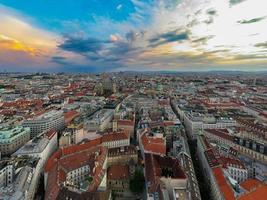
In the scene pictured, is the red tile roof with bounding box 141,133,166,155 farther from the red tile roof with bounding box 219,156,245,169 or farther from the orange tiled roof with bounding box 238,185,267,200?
the orange tiled roof with bounding box 238,185,267,200

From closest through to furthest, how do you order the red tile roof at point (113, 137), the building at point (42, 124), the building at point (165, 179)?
the building at point (165, 179) < the red tile roof at point (113, 137) < the building at point (42, 124)

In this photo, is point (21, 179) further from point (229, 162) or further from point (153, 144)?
point (229, 162)

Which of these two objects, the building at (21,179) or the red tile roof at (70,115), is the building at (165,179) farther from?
the red tile roof at (70,115)

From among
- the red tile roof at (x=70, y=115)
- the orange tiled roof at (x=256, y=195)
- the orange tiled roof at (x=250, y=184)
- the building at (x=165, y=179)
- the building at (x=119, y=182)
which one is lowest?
the building at (x=119, y=182)

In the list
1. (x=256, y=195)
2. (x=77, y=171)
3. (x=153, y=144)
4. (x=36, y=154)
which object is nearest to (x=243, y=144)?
(x=153, y=144)

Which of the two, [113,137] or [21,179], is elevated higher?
[21,179]

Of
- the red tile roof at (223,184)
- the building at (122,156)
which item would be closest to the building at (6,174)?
the building at (122,156)

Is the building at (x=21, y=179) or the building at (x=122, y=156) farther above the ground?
the building at (x=21, y=179)

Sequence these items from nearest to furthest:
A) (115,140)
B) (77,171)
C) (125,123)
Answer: (77,171) → (115,140) → (125,123)
